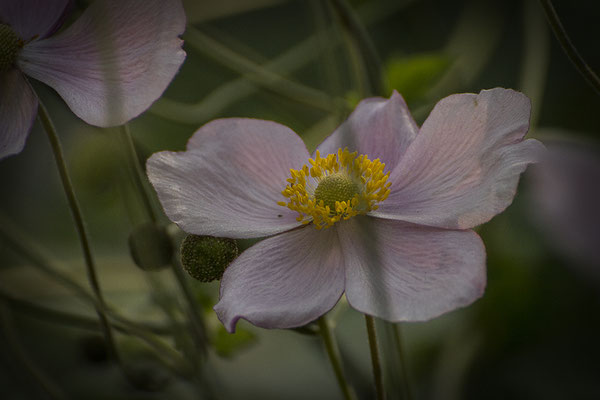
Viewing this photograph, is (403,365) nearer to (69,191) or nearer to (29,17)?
(69,191)

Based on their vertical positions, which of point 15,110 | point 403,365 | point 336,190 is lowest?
point 403,365

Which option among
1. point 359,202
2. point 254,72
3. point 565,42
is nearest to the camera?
point 565,42

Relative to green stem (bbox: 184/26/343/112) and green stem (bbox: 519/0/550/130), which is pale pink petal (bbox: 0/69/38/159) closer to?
green stem (bbox: 184/26/343/112)

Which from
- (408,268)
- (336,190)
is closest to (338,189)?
(336,190)

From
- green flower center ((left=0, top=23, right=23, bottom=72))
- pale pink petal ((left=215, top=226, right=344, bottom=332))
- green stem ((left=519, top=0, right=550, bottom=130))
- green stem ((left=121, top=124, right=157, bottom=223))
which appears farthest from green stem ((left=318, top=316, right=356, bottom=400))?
green stem ((left=519, top=0, right=550, bottom=130))

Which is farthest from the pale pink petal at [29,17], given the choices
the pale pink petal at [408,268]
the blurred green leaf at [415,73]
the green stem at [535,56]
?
the green stem at [535,56]

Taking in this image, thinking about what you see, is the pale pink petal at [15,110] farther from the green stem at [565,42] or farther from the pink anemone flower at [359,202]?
the green stem at [565,42]

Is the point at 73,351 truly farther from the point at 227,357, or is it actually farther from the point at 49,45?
the point at 49,45
